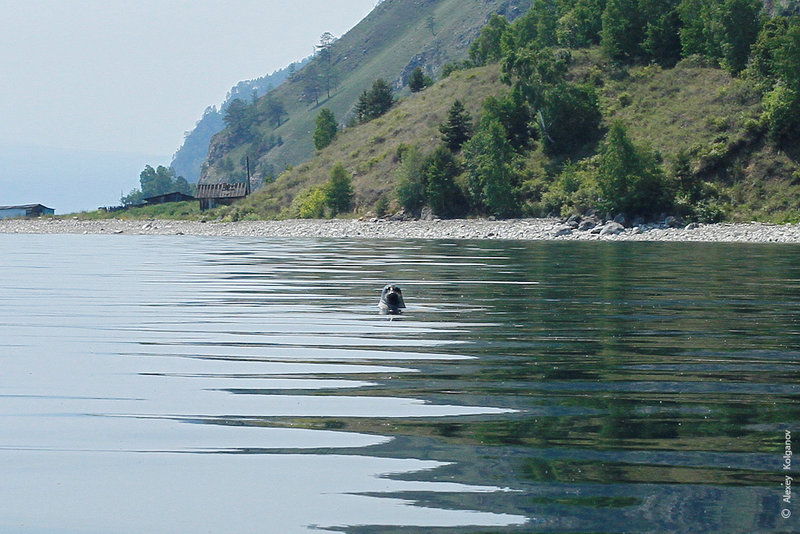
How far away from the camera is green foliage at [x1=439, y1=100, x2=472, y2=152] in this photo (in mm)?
114062

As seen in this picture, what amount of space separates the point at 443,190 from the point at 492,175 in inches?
319

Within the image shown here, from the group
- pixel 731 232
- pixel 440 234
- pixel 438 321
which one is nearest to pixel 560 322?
pixel 438 321

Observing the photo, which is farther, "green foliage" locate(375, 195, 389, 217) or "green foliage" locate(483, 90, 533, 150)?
"green foliage" locate(483, 90, 533, 150)

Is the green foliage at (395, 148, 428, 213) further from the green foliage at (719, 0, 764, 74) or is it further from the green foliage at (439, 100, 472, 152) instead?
the green foliage at (719, 0, 764, 74)

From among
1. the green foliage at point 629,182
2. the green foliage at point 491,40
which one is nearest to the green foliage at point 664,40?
the green foliage at point 629,182

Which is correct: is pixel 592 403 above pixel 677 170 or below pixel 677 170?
below

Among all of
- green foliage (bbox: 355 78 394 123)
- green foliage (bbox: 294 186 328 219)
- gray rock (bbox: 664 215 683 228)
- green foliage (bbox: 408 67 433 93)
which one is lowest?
gray rock (bbox: 664 215 683 228)

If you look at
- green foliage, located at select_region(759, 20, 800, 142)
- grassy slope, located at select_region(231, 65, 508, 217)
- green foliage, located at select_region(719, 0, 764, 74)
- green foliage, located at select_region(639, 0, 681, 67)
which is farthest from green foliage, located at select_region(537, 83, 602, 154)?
green foliage, located at select_region(759, 20, 800, 142)

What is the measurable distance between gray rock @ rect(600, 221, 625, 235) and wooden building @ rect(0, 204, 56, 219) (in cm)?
10909

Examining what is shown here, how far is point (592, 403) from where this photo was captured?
970 cm

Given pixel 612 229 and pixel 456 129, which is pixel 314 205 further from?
pixel 612 229

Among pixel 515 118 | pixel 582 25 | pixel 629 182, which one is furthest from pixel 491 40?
pixel 629 182

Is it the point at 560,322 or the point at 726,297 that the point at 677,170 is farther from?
the point at 560,322

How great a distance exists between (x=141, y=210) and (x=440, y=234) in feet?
268
